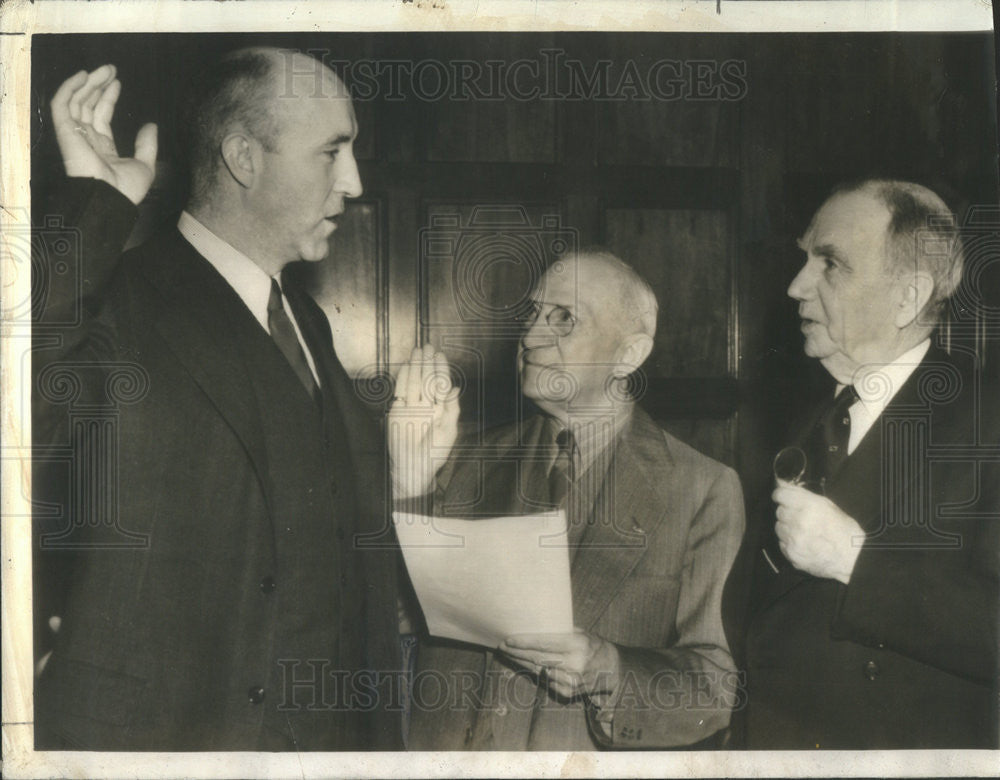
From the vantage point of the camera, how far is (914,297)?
2527 mm

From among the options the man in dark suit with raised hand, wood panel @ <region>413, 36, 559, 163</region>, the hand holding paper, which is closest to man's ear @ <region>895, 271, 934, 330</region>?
the man in dark suit with raised hand

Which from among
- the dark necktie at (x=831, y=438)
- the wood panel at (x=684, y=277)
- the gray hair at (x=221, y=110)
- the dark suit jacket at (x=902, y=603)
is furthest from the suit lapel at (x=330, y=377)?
the dark necktie at (x=831, y=438)

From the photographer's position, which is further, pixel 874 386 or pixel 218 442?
pixel 874 386

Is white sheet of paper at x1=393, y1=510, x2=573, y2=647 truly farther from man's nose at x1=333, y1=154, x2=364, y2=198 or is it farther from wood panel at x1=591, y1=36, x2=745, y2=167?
wood panel at x1=591, y1=36, x2=745, y2=167

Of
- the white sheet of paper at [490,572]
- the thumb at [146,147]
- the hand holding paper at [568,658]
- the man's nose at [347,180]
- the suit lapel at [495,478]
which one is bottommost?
the hand holding paper at [568,658]

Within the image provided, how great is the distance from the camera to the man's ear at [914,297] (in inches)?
99.3

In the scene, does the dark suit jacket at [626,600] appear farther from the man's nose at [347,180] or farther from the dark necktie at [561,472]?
the man's nose at [347,180]

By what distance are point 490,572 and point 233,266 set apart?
102cm

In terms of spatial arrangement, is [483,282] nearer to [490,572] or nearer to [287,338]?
[287,338]

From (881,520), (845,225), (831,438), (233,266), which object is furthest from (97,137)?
(881,520)

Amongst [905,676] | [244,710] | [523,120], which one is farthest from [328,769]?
[523,120]

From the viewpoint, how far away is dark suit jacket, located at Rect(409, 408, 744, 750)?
8.15 feet

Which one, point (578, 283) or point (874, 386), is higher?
point (578, 283)

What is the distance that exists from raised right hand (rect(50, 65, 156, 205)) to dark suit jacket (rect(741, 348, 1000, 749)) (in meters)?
1.84
